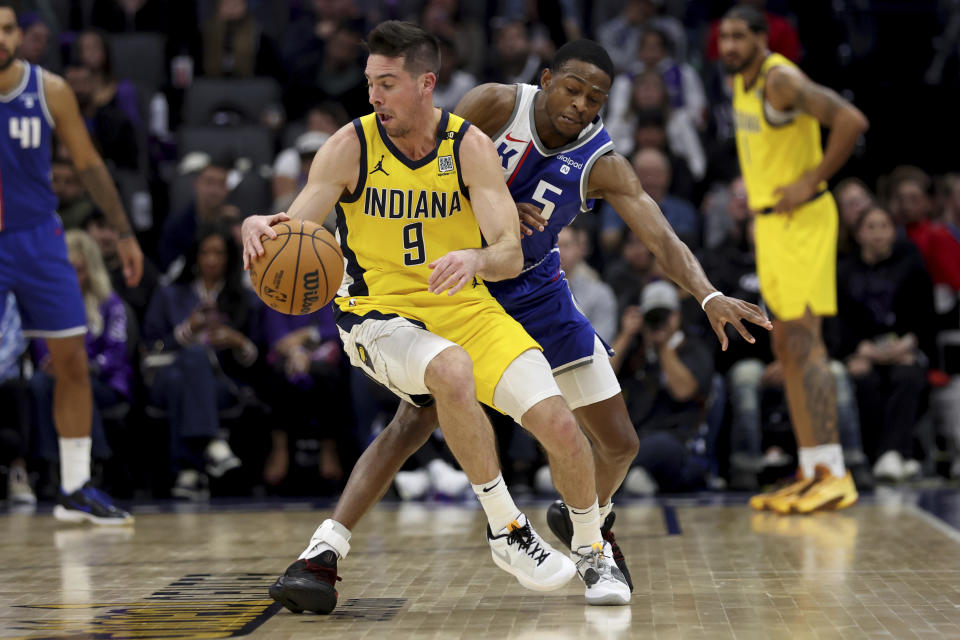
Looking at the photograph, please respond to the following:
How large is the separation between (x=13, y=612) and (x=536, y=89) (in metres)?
2.46

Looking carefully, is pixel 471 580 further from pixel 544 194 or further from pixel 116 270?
pixel 116 270

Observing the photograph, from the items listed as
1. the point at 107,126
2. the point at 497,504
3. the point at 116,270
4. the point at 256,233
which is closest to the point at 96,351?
the point at 116,270

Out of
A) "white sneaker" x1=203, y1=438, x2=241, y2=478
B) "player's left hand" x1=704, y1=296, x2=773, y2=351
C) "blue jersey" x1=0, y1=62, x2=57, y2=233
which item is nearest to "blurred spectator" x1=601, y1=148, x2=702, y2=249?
"white sneaker" x1=203, y1=438, x2=241, y2=478

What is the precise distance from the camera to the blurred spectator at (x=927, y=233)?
9008mm

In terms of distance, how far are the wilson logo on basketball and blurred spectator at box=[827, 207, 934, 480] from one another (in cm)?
512

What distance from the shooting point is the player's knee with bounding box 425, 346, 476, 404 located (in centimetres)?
395

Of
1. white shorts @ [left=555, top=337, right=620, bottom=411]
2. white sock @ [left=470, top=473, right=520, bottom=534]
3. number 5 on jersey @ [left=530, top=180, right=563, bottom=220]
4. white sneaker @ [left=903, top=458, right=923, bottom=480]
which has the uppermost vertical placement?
number 5 on jersey @ [left=530, top=180, right=563, bottom=220]

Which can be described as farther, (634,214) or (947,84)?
(947,84)

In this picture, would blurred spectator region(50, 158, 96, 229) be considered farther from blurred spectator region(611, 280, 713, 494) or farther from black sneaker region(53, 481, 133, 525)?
blurred spectator region(611, 280, 713, 494)

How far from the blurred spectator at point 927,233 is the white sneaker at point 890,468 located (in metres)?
1.14

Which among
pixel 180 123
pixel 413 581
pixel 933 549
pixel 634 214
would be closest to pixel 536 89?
pixel 634 214

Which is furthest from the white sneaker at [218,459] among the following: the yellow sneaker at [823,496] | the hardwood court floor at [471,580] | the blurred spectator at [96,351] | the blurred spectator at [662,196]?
the yellow sneaker at [823,496]

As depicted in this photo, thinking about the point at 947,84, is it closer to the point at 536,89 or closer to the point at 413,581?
the point at 536,89

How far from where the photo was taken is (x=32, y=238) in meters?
6.28
